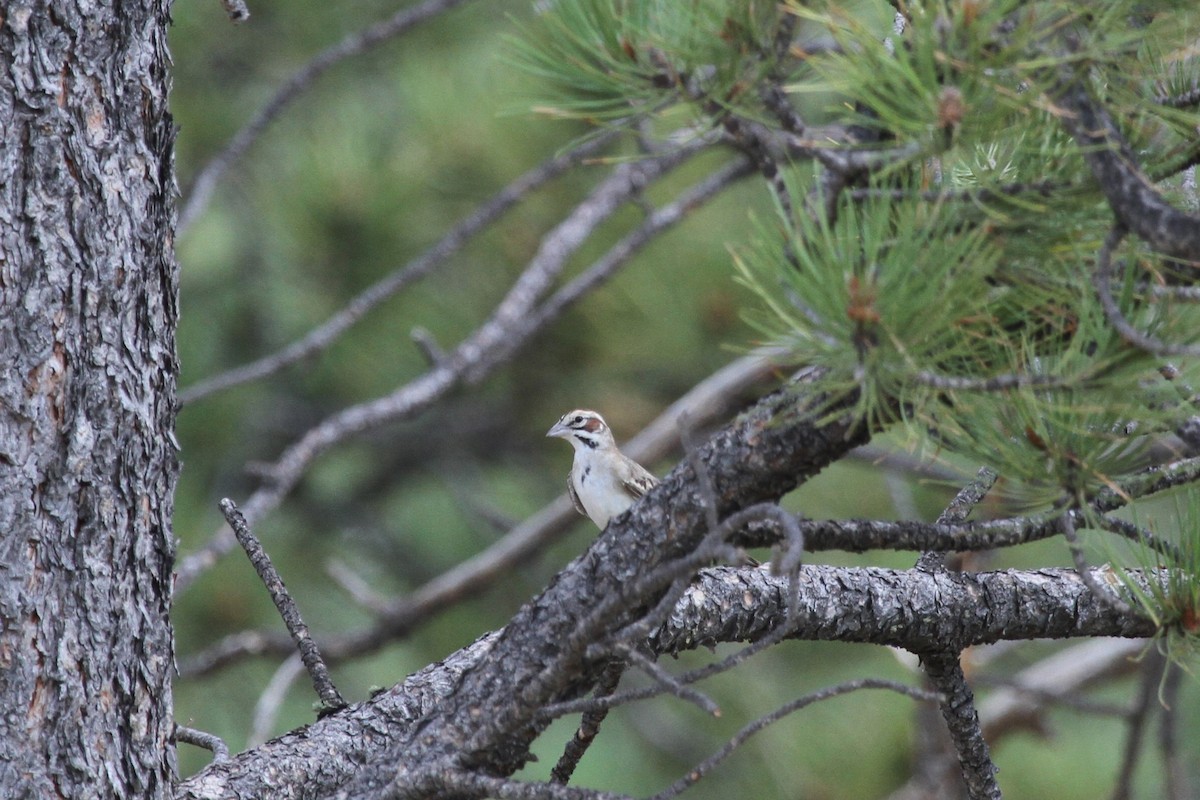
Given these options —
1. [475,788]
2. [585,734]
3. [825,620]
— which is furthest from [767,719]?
[825,620]

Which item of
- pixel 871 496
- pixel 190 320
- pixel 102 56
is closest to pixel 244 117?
pixel 190 320

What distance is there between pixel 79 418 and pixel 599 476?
2452 millimetres

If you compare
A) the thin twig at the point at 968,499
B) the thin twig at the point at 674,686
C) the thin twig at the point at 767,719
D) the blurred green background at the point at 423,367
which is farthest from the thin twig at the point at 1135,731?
the thin twig at the point at 674,686

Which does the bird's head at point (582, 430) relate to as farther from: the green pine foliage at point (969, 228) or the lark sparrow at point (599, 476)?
the green pine foliage at point (969, 228)

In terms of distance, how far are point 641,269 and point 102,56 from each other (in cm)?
331

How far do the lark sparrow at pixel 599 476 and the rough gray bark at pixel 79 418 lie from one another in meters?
2.29

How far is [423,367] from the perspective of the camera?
5.30 m

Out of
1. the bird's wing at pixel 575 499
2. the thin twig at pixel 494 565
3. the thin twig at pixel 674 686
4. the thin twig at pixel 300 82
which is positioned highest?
the thin twig at pixel 300 82

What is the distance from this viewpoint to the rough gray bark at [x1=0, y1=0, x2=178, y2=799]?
1612 millimetres

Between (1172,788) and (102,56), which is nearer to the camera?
(102,56)

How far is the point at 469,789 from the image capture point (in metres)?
1.59

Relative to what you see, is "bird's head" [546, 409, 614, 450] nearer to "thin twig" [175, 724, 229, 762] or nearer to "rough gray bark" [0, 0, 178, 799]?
"thin twig" [175, 724, 229, 762]

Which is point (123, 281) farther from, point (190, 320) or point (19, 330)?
point (190, 320)

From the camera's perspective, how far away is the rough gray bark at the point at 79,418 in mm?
1612
